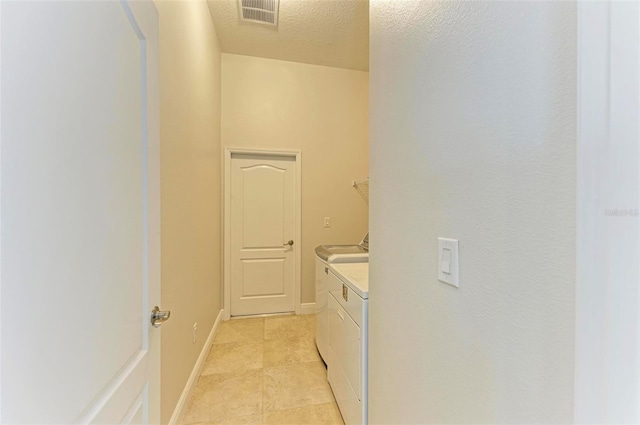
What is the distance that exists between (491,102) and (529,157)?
165 millimetres

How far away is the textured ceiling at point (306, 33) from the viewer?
2.33 m

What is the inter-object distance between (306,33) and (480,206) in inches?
112

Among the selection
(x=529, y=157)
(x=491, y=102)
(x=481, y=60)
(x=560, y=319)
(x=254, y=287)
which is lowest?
(x=254, y=287)

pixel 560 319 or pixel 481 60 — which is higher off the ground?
pixel 481 60

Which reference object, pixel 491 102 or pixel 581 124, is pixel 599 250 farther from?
pixel 491 102

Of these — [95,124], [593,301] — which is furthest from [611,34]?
[95,124]

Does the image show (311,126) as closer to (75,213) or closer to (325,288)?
(325,288)

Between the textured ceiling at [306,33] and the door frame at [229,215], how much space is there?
1.14 m

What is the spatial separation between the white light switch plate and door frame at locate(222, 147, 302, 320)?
2.60 metres

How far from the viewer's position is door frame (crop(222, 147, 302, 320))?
10.0ft

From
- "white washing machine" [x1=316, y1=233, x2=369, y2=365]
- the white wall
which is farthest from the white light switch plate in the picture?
"white washing machine" [x1=316, y1=233, x2=369, y2=365]

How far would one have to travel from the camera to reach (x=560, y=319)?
44 centimetres

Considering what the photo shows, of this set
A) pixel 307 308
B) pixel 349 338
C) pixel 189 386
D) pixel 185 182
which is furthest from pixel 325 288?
pixel 307 308

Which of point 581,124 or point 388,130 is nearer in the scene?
point 581,124
